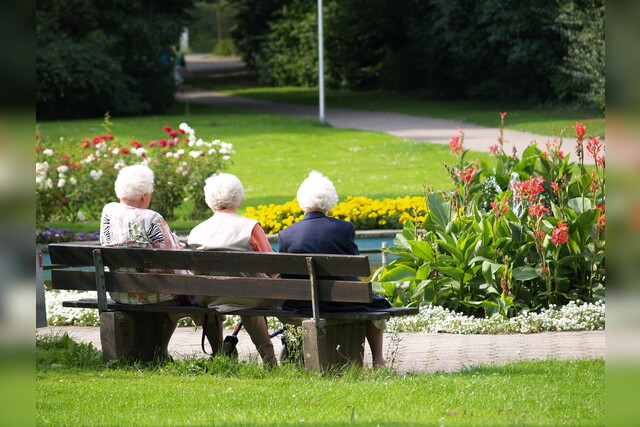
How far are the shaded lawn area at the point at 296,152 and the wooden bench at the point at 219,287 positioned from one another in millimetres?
8726

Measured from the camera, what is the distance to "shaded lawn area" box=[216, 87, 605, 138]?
25.1 meters

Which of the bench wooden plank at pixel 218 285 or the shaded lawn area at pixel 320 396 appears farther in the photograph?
the bench wooden plank at pixel 218 285

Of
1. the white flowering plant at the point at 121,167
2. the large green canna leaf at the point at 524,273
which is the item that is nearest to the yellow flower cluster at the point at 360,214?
the white flowering plant at the point at 121,167

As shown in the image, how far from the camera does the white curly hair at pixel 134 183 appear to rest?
5965mm

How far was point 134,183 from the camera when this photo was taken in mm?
5965

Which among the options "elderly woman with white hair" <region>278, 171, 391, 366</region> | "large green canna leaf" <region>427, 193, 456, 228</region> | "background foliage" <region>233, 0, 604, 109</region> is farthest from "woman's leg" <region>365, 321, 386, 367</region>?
"background foliage" <region>233, 0, 604, 109</region>

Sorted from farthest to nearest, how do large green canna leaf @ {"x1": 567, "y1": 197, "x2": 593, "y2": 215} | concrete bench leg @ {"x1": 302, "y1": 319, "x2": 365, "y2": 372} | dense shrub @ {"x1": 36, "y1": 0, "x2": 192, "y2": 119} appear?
1. dense shrub @ {"x1": 36, "y1": 0, "x2": 192, "y2": 119}
2. large green canna leaf @ {"x1": 567, "y1": 197, "x2": 593, "y2": 215}
3. concrete bench leg @ {"x1": 302, "y1": 319, "x2": 365, "y2": 372}

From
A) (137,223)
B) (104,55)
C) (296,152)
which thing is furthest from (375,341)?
Result: (104,55)

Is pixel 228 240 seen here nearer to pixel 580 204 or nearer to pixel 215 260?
pixel 215 260

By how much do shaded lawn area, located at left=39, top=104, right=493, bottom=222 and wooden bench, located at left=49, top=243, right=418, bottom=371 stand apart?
28.6ft

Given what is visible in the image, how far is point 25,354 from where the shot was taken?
6.55 ft

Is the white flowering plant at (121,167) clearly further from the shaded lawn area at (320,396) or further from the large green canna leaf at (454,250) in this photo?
the shaded lawn area at (320,396)

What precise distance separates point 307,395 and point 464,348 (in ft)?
6.77

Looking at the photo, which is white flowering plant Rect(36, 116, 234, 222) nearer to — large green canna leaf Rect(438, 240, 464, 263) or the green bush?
the green bush
